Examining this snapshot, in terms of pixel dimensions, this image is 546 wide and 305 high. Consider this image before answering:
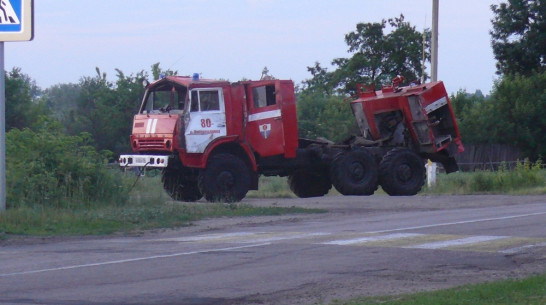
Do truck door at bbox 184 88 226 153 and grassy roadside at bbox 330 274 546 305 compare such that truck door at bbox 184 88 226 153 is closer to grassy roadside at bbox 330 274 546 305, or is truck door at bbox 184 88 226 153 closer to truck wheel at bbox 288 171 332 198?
truck wheel at bbox 288 171 332 198

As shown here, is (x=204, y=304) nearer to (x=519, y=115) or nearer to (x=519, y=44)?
(x=519, y=115)

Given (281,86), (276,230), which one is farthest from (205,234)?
(281,86)

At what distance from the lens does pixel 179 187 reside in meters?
24.6

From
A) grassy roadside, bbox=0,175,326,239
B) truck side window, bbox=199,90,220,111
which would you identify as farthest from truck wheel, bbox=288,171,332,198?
grassy roadside, bbox=0,175,326,239

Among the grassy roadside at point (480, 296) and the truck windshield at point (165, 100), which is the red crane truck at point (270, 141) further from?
the grassy roadside at point (480, 296)

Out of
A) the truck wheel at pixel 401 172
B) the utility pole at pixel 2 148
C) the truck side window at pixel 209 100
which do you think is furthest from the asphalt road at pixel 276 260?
the truck wheel at pixel 401 172

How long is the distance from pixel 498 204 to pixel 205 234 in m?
9.37

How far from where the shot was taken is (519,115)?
55.1 metres

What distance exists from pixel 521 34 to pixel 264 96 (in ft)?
138

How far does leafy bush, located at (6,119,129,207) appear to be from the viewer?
744 inches

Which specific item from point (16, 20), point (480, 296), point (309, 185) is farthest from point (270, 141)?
point (480, 296)

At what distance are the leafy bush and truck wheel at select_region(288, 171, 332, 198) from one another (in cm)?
731

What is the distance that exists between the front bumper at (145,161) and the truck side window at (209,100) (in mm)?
1646

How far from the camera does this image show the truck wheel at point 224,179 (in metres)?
22.7
